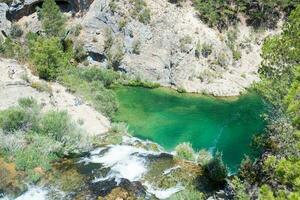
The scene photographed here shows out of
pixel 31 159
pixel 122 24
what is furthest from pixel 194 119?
pixel 31 159

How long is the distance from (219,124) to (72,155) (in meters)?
19.9

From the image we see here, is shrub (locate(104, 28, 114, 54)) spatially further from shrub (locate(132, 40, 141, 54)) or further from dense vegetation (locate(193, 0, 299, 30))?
dense vegetation (locate(193, 0, 299, 30))

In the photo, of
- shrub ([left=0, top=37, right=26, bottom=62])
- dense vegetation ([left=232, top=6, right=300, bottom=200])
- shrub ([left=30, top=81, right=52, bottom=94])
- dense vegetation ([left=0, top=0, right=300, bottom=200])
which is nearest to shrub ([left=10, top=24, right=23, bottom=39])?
shrub ([left=0, top=37, right=26, bottom=62])

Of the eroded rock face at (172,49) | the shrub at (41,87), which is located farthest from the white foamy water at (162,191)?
the eroded rock face at (172,49)

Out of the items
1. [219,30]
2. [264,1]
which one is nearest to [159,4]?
[219,30]

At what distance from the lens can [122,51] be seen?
65.1 meters

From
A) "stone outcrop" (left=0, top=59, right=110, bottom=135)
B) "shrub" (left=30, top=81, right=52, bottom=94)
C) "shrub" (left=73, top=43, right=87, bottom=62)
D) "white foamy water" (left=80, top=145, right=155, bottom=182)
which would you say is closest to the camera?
"white foamy water" (left=80, top=145, right=155, bottom=182)

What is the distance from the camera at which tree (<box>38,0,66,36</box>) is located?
207 feet

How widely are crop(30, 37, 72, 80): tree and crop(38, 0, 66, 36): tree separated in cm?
1404

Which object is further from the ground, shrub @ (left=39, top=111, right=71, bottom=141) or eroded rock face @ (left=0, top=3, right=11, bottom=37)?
shrub @ (left=39, top=111, right=71, bottom=141)

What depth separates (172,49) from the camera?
66000 millimetres

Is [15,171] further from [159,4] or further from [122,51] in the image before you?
[159,4]

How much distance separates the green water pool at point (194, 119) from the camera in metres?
42.0

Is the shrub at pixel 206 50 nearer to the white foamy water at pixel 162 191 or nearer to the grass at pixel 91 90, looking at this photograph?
the grass at pixel 91 90
